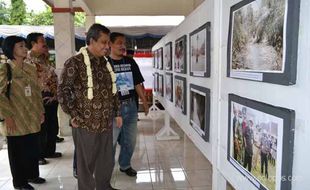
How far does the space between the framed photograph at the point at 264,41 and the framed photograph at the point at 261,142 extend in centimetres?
13

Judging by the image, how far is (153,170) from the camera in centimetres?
338

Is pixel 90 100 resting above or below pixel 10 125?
above

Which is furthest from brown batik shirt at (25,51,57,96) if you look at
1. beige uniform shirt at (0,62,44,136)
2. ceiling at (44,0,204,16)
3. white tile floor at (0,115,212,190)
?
ceiling at (44,0,204,16)

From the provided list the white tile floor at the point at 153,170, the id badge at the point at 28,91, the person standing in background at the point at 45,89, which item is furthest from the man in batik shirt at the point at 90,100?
the person standing in background at the point at 45,89

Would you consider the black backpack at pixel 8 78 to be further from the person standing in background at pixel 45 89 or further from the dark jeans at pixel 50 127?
the dark jeans at pixel 50 127

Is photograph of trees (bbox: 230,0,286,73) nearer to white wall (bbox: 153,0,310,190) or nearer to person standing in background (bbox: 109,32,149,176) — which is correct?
white wall (bbox: 153,0,310,190)

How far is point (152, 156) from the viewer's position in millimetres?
3904

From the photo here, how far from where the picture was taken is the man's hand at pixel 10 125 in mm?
2650

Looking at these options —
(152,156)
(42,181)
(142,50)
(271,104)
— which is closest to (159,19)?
(142,50)

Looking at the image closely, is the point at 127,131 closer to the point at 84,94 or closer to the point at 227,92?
the point at 84,94

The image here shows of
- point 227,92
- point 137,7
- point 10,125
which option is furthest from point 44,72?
point 137,7

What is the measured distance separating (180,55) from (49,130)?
2.15 metres

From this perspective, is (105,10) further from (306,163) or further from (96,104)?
(306,163)

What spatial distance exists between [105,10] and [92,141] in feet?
19.8
